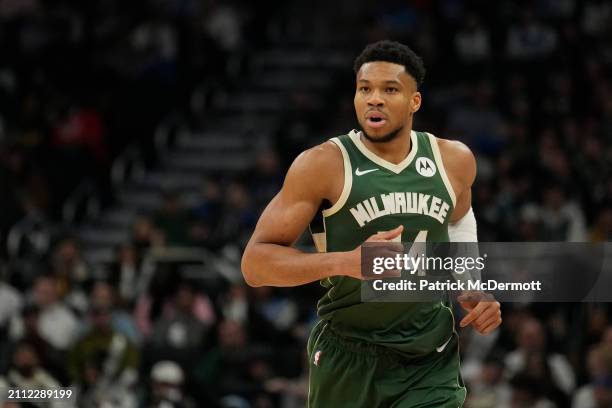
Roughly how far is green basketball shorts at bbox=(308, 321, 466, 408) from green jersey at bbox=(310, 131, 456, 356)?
0.07m

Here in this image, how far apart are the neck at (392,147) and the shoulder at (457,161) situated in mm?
255

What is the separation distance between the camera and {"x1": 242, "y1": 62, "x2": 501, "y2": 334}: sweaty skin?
19.3 feet

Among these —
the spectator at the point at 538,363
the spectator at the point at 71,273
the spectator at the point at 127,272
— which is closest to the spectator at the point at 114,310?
the spectator at the point at 71,273

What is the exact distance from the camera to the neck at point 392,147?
6238 millimetres

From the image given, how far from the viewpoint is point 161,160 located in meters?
18.8

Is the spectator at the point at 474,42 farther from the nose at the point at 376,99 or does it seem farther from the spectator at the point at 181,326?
the nose at the point at 376,99

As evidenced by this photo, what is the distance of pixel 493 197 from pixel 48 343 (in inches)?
203

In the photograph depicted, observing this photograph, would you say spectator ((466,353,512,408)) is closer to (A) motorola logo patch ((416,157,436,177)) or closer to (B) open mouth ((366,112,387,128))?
(A) motorola logo patch ((416,157,436,177))

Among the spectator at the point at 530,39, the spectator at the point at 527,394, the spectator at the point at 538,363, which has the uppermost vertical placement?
the spectator at the point at 530,39

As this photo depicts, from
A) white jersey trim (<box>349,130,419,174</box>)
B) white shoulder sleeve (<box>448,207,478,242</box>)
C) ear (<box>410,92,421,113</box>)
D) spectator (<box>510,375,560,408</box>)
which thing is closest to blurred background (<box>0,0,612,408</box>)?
spectator (<box>510,375,560,408</box>)

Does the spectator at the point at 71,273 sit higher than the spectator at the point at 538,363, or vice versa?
the spectator at the point at 71,273

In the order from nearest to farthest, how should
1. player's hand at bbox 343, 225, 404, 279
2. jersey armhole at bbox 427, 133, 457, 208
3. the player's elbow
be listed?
player's hand at bbox 343, 225, 404, 279, the player's elbow, jersey armhole at bbox 427, 133, 457, 208

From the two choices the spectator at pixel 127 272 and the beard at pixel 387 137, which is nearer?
the beard at pixel 387 137

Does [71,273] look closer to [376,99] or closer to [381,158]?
[381,158]
